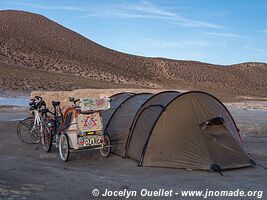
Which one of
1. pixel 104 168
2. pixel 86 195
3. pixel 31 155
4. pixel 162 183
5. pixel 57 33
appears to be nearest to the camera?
pixel 86 195

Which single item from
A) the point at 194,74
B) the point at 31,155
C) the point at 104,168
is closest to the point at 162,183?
the point at 104,168

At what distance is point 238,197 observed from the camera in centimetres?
736

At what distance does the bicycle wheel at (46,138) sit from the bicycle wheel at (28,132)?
89 centimetres

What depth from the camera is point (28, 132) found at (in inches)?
550

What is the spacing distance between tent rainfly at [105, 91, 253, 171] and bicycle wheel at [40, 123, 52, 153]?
2033mm

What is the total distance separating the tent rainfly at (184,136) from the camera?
973 cm

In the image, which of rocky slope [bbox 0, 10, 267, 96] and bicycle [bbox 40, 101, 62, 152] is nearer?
bicycle [bbox 40, 101, 62, 152]

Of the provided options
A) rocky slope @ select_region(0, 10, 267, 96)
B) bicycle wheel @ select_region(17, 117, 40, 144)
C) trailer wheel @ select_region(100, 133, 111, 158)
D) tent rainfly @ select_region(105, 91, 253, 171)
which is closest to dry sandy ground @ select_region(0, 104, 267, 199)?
trailer wheel @ select_region(100, 133, 111, 158)

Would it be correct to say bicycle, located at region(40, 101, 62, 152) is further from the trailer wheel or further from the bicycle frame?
the trailer wheel

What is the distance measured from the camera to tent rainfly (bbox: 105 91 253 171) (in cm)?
973

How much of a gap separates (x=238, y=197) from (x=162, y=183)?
152 centimetres

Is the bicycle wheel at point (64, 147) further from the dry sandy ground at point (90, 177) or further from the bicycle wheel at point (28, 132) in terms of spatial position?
the bicycle wheel at point (28, 132)

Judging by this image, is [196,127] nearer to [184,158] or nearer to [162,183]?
[184,158]

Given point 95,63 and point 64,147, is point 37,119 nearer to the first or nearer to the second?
point 64,147
